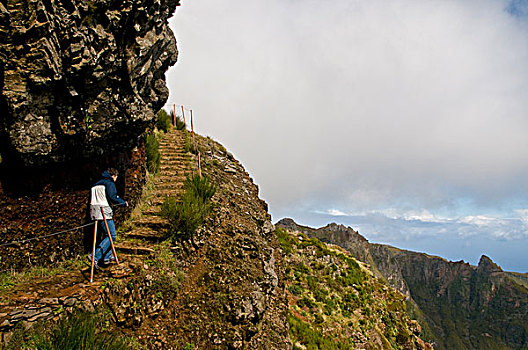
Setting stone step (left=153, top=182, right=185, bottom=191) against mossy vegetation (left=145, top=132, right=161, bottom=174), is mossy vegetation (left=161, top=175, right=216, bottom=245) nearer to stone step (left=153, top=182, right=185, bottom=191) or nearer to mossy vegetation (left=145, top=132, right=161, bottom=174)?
stone step (left=153, top=182, right=185, bottom=191)

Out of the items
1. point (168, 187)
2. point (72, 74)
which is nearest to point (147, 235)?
point (168, 187)

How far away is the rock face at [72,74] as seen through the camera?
4.87 m

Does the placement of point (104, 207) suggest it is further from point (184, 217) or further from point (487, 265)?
point (487, 265)

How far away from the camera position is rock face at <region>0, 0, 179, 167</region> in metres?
4.87

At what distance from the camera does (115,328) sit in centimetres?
498

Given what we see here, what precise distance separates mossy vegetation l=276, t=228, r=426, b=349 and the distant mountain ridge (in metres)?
87.5

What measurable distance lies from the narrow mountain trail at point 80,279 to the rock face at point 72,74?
2.14 m

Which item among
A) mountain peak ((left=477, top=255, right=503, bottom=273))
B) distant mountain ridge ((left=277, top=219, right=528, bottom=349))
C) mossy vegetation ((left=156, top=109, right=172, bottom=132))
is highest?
mountain peak ((left=477, top=255, right=503, bottom=273))

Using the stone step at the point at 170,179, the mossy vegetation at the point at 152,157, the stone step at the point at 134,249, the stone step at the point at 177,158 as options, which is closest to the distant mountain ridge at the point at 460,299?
the stone step at the point at 177,158

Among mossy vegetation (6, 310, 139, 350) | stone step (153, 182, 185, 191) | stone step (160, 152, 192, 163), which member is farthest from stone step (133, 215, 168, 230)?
stone step (160, 152, 192, 163)

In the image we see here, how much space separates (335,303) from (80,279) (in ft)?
37.1

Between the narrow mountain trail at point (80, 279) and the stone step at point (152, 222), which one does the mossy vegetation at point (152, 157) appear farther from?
the stone step at point (152, 222)

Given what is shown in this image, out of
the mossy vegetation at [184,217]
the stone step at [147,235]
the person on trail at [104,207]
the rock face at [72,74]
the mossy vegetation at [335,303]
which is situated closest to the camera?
the rock face at [72,74]

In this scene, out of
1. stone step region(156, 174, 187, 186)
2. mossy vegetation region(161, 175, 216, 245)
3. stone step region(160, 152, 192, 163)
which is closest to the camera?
mossy vegetation region(161, 175, 216, 245)
